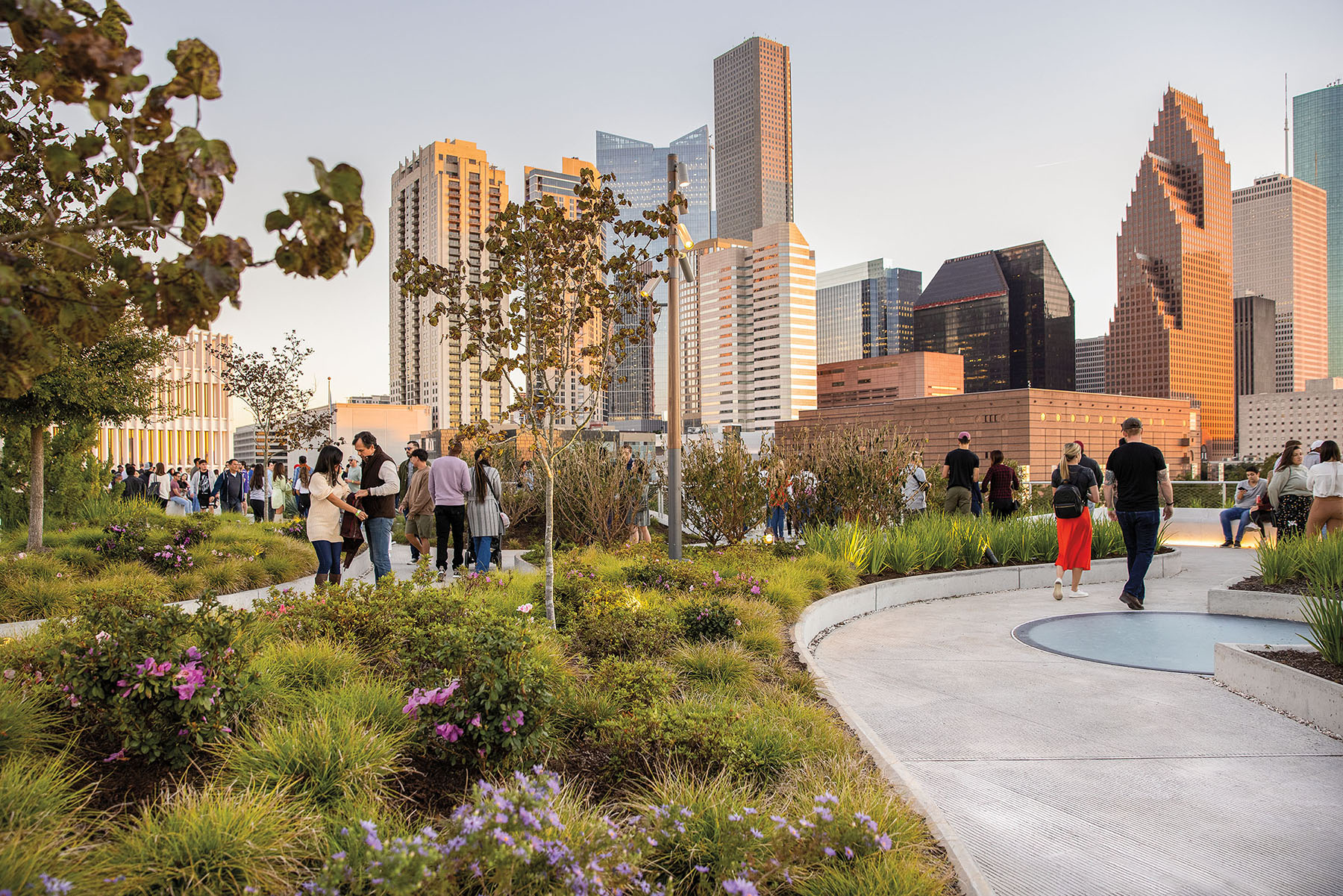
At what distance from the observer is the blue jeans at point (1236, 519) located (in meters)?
15.4

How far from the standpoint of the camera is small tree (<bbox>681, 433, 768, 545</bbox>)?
12.1 meters

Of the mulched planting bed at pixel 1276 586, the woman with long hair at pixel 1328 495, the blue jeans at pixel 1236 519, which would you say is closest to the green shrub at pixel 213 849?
the mulched planting bed at pixel 1276 586

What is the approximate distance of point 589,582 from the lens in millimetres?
7535

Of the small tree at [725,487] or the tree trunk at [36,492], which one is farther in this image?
the small tree at [725,487]

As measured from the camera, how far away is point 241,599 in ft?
28.8

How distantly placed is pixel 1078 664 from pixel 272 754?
5.83 m

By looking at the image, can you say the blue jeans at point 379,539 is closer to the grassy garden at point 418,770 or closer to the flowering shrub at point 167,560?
the flowering shrub at point 167,560

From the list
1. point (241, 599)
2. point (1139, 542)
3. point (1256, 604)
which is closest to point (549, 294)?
point (241, 599)

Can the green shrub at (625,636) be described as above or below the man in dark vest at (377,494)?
below

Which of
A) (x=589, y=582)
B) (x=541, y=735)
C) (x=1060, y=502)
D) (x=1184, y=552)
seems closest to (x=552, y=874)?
(x=541, y=735)

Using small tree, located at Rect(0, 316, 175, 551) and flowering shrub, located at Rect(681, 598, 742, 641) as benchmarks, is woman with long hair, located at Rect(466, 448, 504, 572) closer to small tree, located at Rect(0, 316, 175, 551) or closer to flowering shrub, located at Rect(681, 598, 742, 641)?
flowering shrub, located at Rect(681, 598, 742, 641)

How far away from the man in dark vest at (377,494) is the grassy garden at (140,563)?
65.4 inches

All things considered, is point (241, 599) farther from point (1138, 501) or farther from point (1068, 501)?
point (1138, 501)

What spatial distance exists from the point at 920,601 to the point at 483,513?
5.63m
